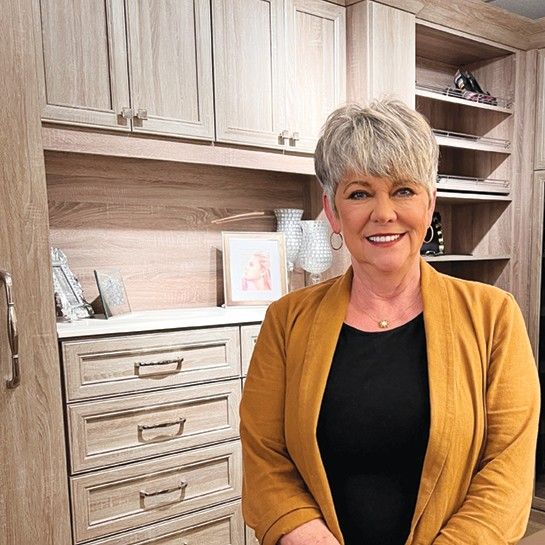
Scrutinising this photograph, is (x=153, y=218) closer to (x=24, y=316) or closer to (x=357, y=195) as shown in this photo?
(x=24, y=316)

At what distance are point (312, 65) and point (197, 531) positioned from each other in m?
1.93

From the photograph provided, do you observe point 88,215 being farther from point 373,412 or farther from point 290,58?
point 373,412

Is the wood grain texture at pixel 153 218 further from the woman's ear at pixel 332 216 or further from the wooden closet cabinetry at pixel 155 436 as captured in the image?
the woman's ear at pixel 332 216

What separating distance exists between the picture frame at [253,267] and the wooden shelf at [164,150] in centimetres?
35

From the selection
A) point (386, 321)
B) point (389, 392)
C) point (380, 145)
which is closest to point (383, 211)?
point (380, 145)

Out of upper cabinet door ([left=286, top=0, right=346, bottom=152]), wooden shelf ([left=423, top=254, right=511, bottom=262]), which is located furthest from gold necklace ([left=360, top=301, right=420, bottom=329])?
wooden shelf ([left=423, top=254, right=511, bottom=262])

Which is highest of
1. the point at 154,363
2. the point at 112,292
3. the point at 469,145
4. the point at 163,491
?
the point at 469,145

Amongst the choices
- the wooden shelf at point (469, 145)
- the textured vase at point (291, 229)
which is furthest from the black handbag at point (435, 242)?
the textured vase at point (291, 229)

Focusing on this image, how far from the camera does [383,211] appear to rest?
1.04 meters

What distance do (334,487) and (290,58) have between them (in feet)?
5.84

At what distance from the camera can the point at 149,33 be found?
6.34ft

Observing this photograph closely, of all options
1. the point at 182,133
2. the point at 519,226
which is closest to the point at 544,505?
the point at 519,226

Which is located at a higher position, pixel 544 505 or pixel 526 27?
pixel 526 27

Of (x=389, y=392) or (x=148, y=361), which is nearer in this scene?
(x=389, y=392)
